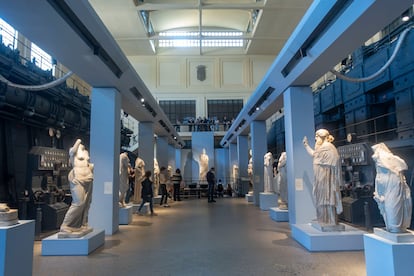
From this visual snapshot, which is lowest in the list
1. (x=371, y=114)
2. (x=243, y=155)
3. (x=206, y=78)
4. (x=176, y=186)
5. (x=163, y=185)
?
(x=176, y=186)

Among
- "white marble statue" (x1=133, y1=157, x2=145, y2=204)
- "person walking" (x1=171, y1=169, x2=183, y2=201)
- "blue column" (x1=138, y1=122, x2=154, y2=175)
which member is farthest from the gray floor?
"person walking" (x1=171, y1=169, x2=183, y2=201)

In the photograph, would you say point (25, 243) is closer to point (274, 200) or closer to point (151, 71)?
point (274, 200)

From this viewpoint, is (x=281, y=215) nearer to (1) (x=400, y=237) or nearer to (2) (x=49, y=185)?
(1) (x=400, y=237)

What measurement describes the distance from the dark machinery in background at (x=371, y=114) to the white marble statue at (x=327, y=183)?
2025 mm

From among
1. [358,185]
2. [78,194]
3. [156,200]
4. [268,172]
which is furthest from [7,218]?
[156,200]

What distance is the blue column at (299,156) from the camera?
666cm

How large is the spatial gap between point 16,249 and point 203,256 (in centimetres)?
278

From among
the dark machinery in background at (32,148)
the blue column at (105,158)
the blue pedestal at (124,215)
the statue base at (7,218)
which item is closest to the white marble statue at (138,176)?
the blue pedestal at (124,215)

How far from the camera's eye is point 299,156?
6.78 metres

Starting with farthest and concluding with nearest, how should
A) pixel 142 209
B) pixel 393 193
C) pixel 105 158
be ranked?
pixel 142 209 < pixel 105 158 < pixel 393 193

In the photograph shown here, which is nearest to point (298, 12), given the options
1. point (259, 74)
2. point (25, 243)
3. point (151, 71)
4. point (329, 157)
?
point (259, 74)

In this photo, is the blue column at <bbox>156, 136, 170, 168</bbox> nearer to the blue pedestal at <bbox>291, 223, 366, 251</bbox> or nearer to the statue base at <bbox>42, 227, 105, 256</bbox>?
the statue base at <bbox>42, 227, 105, 256</bbox>

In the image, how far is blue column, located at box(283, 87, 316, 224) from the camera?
6660 mm

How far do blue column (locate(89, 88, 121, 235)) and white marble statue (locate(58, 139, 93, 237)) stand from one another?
133 cm
